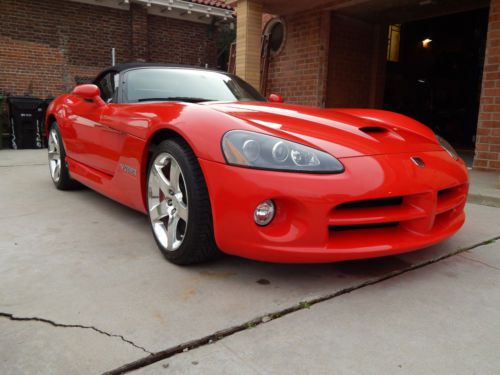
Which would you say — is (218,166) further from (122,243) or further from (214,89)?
(214,89)

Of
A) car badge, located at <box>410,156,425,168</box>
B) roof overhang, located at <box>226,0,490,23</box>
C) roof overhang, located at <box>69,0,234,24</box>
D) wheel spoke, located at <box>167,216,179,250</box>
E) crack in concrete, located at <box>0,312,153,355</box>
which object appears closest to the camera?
crack in concrete, located at <box>0,312,153,355</box>

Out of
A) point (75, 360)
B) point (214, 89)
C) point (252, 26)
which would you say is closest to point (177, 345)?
point (75, 360)

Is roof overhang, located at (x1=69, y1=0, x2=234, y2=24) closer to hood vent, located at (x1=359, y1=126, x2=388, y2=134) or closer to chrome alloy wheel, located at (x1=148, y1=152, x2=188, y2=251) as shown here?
chrome alloy wheel, located at (x1=148, y1=152, x2=188, y2=251)

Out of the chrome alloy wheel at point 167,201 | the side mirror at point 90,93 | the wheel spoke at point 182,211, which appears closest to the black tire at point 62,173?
the side mirror at point 90,93

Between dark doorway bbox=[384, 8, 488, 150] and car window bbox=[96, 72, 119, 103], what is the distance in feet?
29.0

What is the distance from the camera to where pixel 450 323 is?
5.63 ft

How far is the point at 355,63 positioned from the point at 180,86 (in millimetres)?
6542

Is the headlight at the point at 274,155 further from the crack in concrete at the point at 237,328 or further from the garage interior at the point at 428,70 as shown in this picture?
the garage interior at the point at 428,70

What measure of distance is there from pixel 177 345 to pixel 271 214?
708 mm

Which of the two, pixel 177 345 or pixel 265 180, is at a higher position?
pixel 265 180

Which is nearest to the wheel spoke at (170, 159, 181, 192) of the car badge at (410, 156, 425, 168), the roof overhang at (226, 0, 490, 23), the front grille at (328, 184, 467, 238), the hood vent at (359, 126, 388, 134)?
the front grille at (328, 184, 467, 238)

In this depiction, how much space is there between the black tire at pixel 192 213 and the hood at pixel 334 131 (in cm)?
33

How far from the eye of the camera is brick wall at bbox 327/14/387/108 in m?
8.42

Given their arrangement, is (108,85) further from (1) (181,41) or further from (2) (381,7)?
(1) (181,41)
